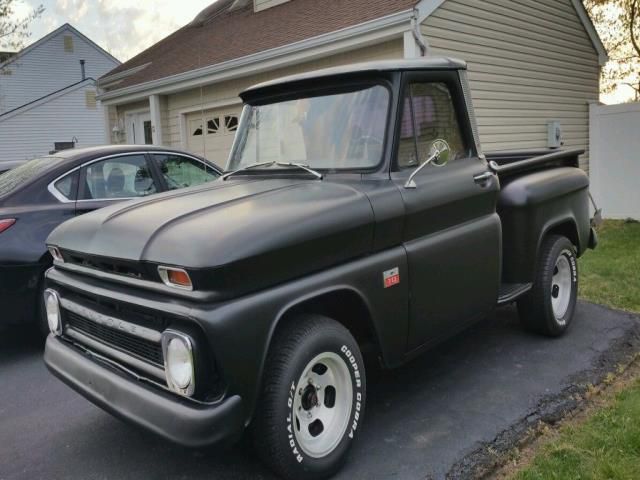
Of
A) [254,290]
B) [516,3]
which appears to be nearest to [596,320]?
[254,290]

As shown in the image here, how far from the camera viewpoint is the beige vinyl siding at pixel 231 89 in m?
8.52

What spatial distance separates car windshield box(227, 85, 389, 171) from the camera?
3.47 meters

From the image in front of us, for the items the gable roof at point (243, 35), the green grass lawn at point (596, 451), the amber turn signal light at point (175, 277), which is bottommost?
the green grass lawn at point (596, 451)

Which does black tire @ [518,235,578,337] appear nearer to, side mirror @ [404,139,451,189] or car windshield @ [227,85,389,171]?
side mirror @ [404,139,451,189]

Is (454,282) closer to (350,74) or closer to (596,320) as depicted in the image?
(350,74)

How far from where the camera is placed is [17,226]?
4840 millimetres

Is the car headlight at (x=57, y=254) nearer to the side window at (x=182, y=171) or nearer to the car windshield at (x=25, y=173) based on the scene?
the car windshield at (x=25, y=173)

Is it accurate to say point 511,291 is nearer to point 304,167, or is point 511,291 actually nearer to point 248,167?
point 304,167

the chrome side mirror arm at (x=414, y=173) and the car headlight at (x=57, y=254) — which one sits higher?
the chrome side mirror arm at (x=414, y=173)

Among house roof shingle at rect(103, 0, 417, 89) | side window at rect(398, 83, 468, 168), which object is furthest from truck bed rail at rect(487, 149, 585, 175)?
house roof shingle at rect(103, 0, 417, 89)

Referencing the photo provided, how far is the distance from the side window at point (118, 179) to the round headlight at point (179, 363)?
10.9 ft

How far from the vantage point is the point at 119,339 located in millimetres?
2895

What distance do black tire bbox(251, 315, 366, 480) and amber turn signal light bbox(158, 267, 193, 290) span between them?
1.70 feet

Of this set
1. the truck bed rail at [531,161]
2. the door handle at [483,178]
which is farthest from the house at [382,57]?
the door handle at [483,178]
